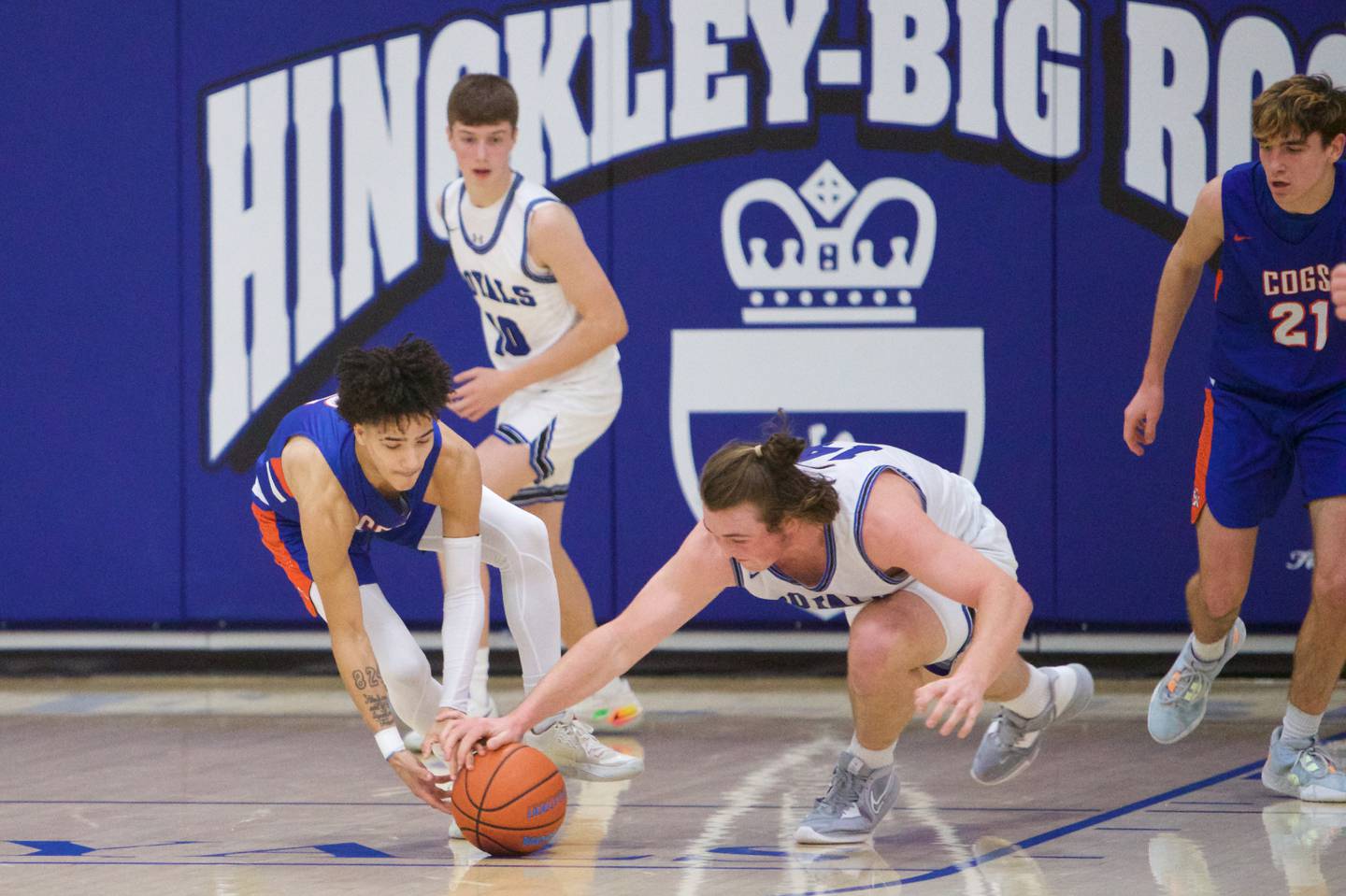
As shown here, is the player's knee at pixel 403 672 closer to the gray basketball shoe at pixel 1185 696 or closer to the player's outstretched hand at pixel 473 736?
the player's outstretched hand at pixel 473 736

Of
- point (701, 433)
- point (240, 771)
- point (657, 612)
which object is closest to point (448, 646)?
point (657, 612)

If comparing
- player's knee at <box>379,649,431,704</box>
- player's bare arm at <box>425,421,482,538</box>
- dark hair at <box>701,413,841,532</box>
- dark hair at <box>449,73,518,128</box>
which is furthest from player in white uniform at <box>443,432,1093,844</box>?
dark hair at <box>449,73,518,128</box>

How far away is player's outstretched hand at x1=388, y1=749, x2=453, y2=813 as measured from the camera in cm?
412

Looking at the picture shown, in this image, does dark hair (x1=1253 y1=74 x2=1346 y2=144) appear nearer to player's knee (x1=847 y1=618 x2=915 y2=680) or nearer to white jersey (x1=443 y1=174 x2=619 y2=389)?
player's knee (x1=847 y1=618 x2=915 y2=680)

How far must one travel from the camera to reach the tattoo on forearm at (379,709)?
14.0ft

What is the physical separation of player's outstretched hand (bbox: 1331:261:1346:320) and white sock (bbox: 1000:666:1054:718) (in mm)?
1108

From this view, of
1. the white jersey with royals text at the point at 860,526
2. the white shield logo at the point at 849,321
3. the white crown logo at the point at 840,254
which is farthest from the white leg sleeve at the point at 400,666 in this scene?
the white crown logo at the point at 840,254

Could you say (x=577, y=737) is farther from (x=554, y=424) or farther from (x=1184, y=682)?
(x=1184, y=682)

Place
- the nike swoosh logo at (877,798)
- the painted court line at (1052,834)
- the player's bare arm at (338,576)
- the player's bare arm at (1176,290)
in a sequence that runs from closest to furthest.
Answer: the painted court line at (1052,834)
the player's bare arm at (338,576)
the nike swoosh logo at (877,798)
the player's bare arm at (1176,290)

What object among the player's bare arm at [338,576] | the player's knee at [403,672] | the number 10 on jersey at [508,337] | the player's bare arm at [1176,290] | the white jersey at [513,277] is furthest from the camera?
the number 10 on jersey at [508,337]

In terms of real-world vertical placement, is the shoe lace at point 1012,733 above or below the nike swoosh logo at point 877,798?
above

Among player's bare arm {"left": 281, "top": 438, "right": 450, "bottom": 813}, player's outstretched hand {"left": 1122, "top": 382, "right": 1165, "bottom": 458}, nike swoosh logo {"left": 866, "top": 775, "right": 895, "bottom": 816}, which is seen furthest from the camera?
player's outstretched hand {"left": 1122, "top": 382, "right": 1165, "bottom": 458}

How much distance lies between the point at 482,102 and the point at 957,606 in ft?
7.51

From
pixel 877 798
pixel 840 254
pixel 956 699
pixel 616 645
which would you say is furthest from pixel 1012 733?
pixel 840 254
